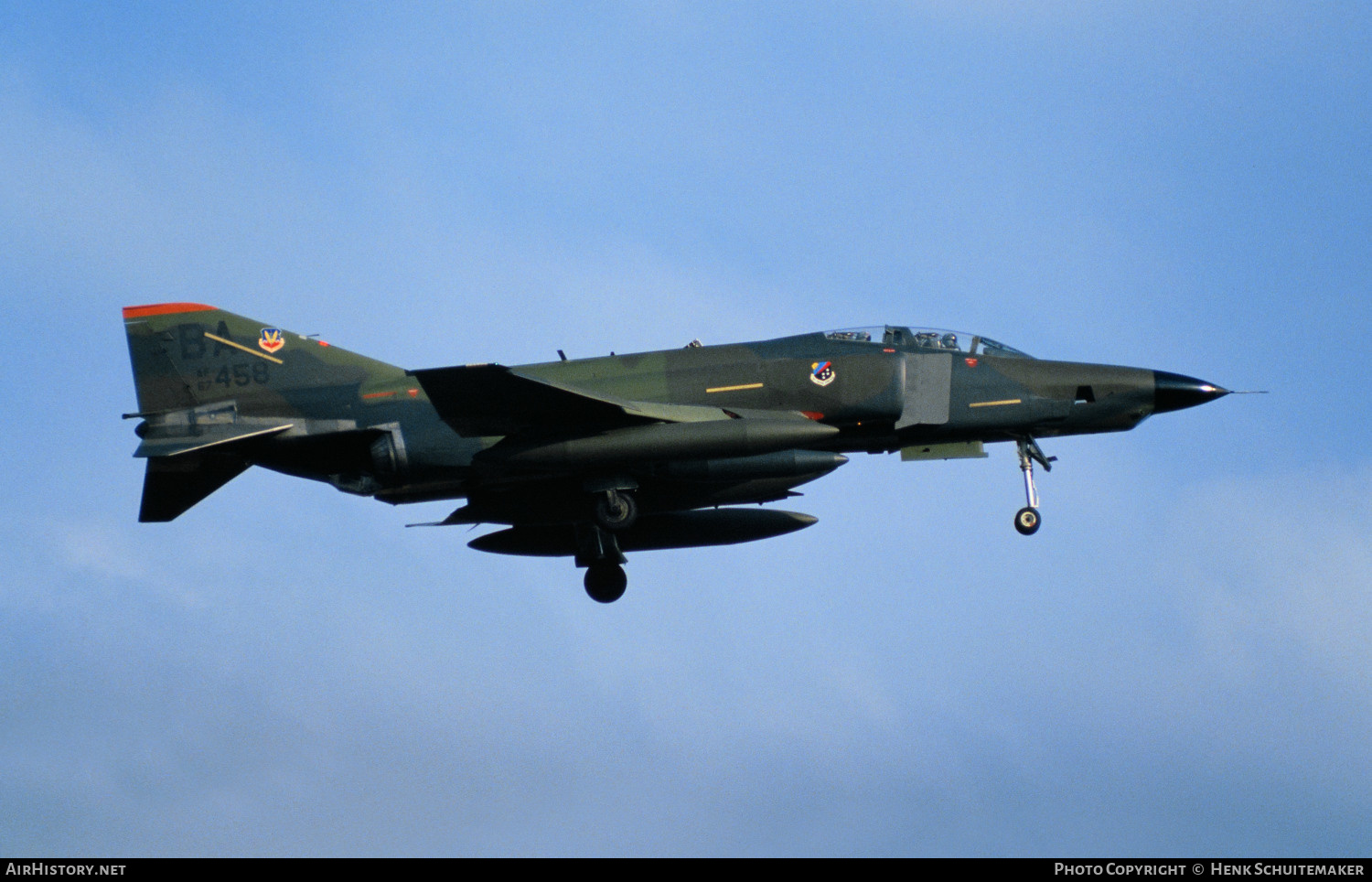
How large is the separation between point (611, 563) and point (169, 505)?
24.5ft

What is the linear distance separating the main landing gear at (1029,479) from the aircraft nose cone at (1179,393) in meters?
1.84

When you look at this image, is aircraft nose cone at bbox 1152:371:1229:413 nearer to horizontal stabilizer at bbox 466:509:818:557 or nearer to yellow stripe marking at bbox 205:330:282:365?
horizontal stabilizer at bbox 466:509:818:557

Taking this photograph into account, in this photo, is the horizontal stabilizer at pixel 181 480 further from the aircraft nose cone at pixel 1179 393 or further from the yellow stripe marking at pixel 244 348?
the aircraft nose cone at pixel 1179 393

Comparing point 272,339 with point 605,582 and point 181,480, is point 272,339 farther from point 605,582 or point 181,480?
point 605,582

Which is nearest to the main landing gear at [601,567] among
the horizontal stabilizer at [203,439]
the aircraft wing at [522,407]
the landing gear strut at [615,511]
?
the landing gear strut at [615,511]

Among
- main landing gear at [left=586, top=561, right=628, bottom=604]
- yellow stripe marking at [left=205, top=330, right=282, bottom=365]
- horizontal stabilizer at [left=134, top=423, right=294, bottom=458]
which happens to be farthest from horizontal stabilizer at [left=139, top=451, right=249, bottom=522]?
main landing gear at [left=586, top=561, right=628, bottom=604]

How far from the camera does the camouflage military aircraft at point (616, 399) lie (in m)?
22.9

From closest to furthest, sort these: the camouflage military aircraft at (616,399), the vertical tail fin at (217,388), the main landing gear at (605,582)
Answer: the camouflage military aircraft at (616,399) → the vertical tail fin at (217,388) → the main landing gear at (605,582)

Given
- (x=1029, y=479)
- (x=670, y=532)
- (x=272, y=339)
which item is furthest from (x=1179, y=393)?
(x=272, y=339)

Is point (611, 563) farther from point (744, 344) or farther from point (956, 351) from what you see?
point (956, 351)

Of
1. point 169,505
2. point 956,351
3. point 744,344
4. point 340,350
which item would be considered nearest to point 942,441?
point 956,351

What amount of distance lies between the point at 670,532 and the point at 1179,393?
343 inches

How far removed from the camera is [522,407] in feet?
71.5

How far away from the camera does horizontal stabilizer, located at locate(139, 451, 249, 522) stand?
76.8ft
